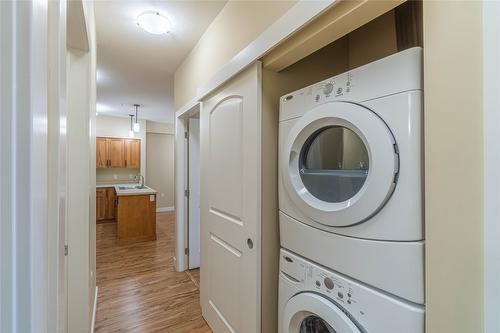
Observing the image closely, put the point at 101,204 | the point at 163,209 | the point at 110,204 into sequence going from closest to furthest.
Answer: the point at 101,204 < the point at 110,204 < the point at 163,209

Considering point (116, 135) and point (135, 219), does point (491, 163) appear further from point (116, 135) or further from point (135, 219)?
point (116, 135)

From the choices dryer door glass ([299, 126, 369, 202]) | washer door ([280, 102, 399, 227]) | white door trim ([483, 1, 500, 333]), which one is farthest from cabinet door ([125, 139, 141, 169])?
white door trim ([483, 1, 500, 333])

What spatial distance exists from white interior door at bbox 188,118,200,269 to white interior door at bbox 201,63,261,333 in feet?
3.04

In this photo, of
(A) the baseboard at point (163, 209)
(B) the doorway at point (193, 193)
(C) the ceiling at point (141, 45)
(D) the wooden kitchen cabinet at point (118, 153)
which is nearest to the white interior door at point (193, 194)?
(B) the doorway at point (193, 193)

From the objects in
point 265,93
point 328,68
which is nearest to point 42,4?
point 265,93

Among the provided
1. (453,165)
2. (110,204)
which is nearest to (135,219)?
(110,204)

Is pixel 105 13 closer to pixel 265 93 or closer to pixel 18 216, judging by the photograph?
pixel 265 93

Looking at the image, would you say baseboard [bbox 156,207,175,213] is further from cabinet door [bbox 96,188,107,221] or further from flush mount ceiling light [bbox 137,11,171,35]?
flush mount ceiling light [bbox 137,11,171,35]

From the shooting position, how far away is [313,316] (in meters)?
1.10

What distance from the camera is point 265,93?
4.45ft

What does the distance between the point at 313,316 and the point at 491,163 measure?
93 cm

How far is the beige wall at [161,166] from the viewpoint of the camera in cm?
672

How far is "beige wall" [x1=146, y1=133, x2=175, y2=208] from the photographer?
672 cm

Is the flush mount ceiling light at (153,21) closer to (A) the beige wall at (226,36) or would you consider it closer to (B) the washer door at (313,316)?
(A) the beige wall at (226,36)
